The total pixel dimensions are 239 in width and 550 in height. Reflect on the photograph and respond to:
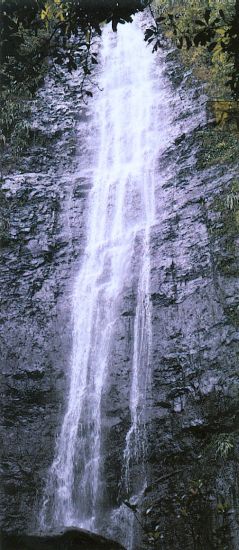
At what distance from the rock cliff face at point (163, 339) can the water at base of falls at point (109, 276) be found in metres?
0.18

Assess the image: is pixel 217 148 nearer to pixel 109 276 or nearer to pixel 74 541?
pixel 109 276

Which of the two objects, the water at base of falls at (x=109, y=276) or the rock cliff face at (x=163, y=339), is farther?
the water at base of falls at (x=109, y=276)

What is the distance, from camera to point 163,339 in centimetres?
919

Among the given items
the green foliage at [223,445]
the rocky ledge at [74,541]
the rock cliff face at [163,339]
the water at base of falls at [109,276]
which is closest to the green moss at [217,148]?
the rock cliff face at [163,339]

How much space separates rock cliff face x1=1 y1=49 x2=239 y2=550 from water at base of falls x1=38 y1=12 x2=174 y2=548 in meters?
0.18

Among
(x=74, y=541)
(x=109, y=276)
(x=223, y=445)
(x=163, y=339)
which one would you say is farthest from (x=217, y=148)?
(x=74, y=541)

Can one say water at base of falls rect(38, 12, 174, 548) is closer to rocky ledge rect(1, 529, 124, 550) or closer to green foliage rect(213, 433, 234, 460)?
rocky ledge rect(1, 529, 124, 550)

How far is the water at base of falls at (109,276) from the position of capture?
8.14 metres

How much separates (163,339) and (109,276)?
74.0 inches

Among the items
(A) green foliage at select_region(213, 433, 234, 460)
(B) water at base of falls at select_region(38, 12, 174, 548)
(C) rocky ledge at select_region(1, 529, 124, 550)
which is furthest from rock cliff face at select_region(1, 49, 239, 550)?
(C) rocky ledge at select_region(1, 529, 124, 550)

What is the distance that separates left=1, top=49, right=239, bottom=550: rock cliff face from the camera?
7727mm

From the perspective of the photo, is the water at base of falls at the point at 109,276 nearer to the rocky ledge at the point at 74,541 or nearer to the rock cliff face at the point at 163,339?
the rock cliff face at the point at 163,339

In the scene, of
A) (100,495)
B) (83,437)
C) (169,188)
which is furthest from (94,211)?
(100,495)

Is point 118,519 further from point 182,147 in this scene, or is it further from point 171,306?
point 182,147
